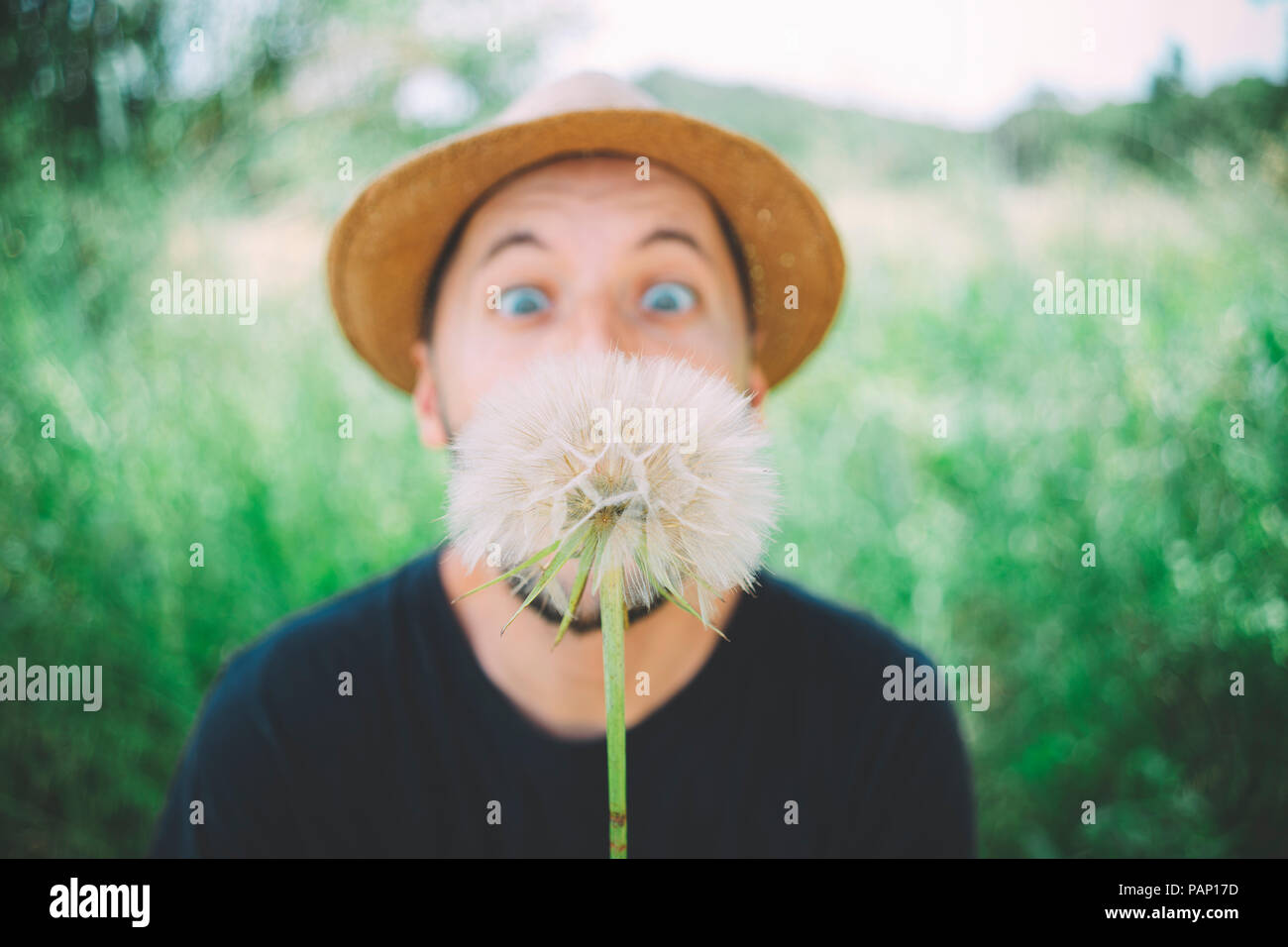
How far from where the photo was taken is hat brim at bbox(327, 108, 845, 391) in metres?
1.21

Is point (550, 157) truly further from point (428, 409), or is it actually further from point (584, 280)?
point (428, 409)

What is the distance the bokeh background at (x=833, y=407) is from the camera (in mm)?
2027

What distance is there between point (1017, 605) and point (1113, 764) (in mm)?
445

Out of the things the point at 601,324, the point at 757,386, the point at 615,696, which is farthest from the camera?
the point at 757,386

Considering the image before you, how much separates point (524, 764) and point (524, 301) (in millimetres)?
685

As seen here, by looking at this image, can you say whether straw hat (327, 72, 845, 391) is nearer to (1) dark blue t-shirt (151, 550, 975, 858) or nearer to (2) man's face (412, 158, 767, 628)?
(2) man's face (412, 158, 767, 628)

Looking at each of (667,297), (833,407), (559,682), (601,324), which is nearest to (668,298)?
(667,297)

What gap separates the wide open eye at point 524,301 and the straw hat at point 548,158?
0.21 meters

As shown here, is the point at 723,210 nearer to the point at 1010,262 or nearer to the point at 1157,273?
the point at 1010,262

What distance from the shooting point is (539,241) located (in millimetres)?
1196

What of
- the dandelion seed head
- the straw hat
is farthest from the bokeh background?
the dandelion seed head

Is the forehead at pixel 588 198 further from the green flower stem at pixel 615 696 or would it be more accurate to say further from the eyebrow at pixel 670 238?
the green flower stem at pixel 615 696
